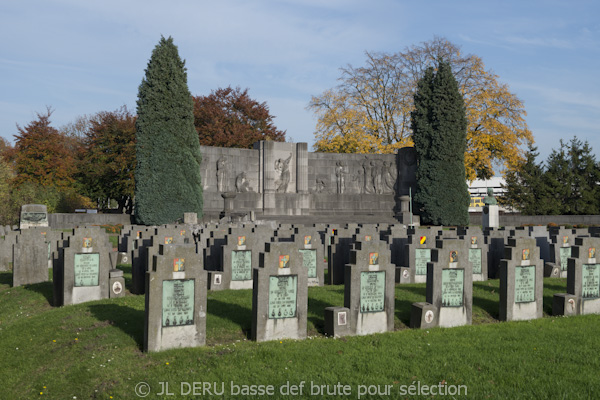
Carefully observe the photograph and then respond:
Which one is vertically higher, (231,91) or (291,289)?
(231,91)

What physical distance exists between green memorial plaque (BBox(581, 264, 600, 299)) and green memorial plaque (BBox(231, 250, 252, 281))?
22.6 feet

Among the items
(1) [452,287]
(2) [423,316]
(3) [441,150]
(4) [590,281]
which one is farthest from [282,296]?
(3) [441,150]

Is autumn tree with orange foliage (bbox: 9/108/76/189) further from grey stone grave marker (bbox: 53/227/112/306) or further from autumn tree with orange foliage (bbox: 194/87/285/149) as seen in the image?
grey stone grave marker (bbox: 53/227/112/306)

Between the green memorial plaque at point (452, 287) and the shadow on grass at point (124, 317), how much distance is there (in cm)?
500

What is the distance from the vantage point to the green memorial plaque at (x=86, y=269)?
11945mm

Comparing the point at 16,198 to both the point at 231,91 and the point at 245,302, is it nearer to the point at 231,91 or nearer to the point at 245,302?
the point at 231,91

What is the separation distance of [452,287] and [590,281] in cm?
309

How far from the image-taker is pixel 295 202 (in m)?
37.3

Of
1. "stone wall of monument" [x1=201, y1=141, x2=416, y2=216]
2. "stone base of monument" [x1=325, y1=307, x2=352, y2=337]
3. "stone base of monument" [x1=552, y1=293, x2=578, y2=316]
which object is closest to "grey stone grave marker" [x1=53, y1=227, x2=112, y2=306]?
"stone base of monument" [x1=325, y1=307, x2=352, y2=337]

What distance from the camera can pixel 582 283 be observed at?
421 inches

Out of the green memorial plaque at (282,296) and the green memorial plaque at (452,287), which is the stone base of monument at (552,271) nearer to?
the green memorial plaque at (452,287)

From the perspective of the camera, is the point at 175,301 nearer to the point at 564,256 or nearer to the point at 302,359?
the point at 302,359

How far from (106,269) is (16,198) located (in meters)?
29.3

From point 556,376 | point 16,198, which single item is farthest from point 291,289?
point 16,198
